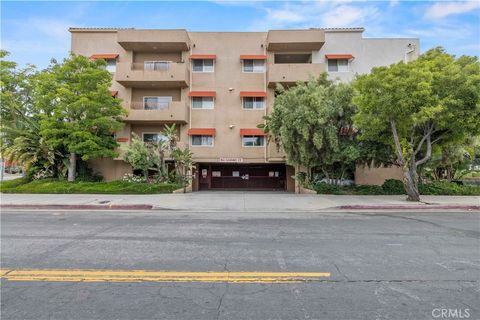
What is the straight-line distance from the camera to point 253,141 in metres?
24.3

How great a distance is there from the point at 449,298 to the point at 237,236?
451 centimetres

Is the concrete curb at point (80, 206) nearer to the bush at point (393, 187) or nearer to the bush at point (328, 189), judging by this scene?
the bush at point (328, 189)

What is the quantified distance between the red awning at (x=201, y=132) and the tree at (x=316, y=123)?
234 inches

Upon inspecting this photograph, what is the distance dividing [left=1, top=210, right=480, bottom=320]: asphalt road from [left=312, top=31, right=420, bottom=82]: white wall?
18226 mm

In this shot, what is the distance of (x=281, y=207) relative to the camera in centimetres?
1339

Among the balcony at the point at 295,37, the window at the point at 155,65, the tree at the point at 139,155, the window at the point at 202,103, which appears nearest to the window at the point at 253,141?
the window at the point at 202,103

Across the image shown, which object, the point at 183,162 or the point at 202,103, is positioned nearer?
the point at 183,162

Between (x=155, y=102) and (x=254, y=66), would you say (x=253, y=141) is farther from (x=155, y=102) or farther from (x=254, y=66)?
(x=155, y=102)

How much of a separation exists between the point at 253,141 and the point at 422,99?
12.8 m

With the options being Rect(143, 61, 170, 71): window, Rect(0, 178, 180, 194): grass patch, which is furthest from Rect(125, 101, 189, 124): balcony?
Rect(0, 178, 180, 194): grass patch

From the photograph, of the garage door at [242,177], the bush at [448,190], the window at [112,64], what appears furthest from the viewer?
the garage door at [242,177]

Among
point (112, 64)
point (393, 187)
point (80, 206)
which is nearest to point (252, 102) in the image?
point (112, 64)

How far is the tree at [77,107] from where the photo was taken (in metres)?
19.3

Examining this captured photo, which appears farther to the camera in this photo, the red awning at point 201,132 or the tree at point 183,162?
the red awning at point 201,132
